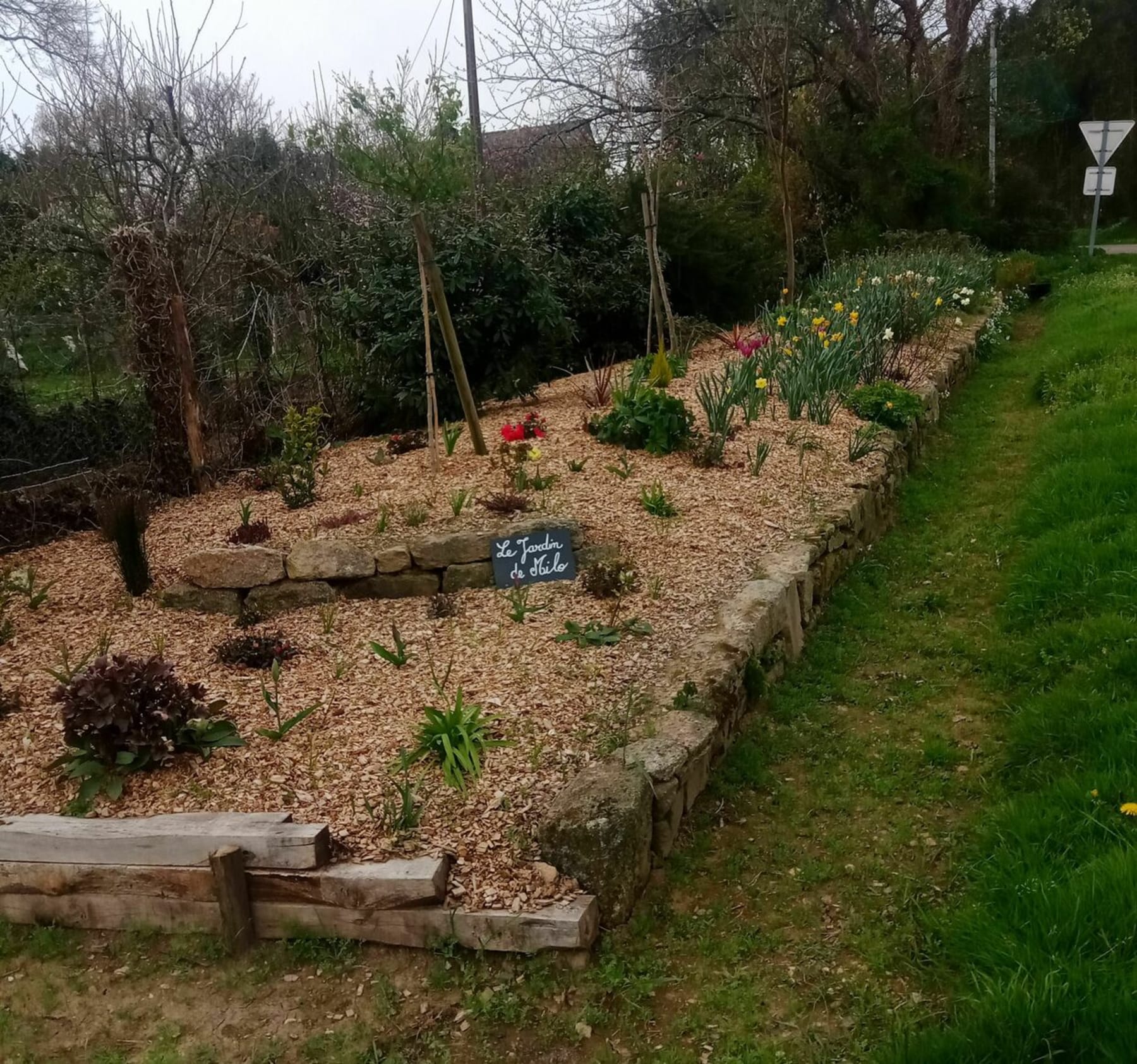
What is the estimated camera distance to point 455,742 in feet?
9.84

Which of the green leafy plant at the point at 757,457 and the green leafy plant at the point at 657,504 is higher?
the green leafy plant at the point at 757,457

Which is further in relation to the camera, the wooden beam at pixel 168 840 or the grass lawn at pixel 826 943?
the wooden beam at pixel 168 840

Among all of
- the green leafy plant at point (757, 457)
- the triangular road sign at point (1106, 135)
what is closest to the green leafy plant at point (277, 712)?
the green leafy plant at point (757, 457)

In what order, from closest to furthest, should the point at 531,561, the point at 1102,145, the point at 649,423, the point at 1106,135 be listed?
the point at 531,561 → the point at 649,423 → the point at 1106,135 → the point at 1102,145

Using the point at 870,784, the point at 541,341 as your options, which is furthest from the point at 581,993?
the point at 541,341

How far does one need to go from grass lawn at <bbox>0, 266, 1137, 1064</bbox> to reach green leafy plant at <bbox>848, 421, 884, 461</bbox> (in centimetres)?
186

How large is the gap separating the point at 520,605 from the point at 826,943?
6.09ft

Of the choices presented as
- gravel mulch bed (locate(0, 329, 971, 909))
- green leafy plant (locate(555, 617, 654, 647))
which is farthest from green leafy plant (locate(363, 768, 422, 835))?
green leafy plant (locate(555, 617, 654, 647))

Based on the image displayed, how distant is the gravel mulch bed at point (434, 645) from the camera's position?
112 inches

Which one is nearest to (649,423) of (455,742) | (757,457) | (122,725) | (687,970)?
(757,457)

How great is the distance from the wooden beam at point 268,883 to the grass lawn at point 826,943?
0.13 meters

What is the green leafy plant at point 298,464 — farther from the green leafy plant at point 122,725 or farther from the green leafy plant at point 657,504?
the green leafy plant at point 122,725

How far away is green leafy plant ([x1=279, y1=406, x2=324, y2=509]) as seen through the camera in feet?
16.9

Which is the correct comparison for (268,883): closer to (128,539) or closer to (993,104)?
(128,539)
